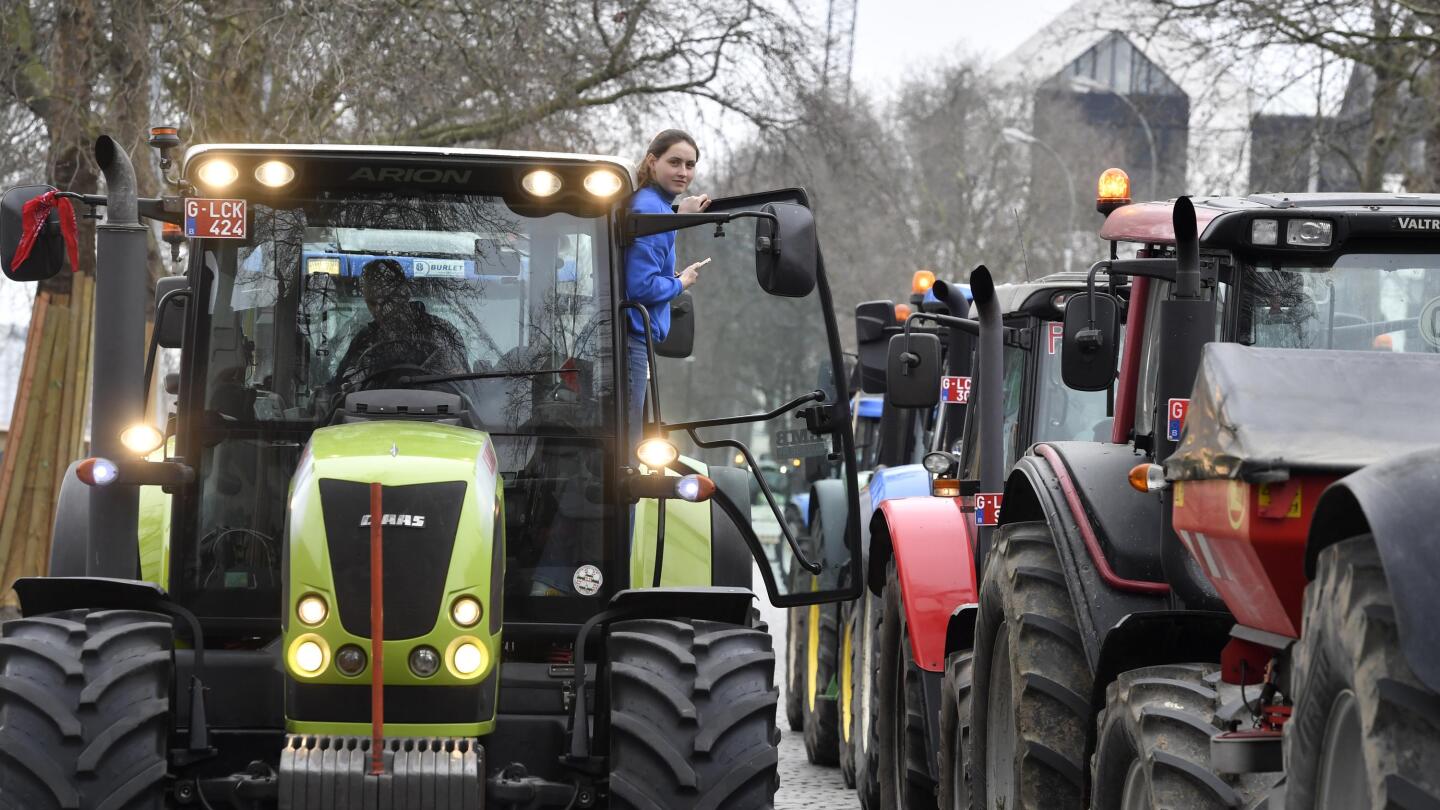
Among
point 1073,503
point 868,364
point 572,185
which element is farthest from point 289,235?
point 868,364

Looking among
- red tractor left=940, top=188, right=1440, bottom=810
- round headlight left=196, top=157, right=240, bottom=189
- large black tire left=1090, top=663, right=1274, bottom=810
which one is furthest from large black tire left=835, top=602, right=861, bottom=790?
large black tire left=1090, top=663, right=1274, bottom=810

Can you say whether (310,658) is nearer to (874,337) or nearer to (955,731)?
(955,731)

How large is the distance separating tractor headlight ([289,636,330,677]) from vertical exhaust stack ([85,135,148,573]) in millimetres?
879

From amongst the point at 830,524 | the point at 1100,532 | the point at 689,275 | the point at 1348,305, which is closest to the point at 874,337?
the point at 830,524

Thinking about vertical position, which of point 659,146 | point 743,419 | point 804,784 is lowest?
point 804,784

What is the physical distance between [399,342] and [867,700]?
3.87 metres

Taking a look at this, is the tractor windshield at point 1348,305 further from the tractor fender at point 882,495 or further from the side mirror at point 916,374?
the tractor fender at point 882,495

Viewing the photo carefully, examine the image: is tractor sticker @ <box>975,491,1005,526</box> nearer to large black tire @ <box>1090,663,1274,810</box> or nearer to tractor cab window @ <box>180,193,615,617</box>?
tractor cab window @ <box>180,193,615,617</box>

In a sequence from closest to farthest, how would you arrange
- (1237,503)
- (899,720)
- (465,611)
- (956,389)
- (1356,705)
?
(1356,705)
(1237,503)
(465,611)
(899,720)
(956,389)

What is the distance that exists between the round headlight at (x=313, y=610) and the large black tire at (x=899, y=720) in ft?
9.46

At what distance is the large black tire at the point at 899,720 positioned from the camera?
309 inches

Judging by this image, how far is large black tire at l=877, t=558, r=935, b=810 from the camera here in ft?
25.8

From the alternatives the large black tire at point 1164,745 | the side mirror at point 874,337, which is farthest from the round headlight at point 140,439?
the side mirror at point 874,337

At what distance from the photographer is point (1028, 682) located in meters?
5.54
